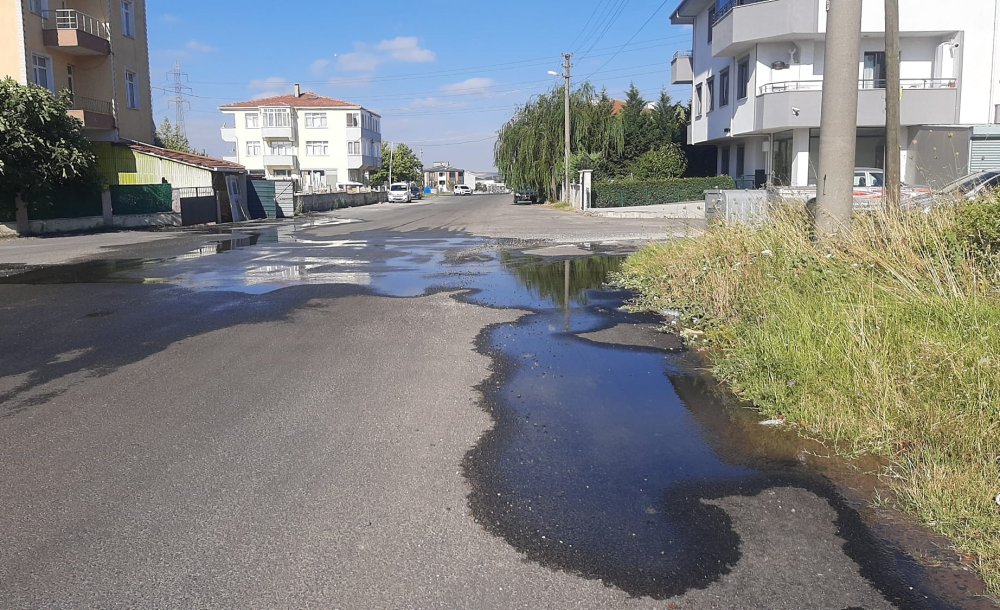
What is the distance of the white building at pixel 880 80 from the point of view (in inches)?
1115

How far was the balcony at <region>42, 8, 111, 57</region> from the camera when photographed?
30.6 meters

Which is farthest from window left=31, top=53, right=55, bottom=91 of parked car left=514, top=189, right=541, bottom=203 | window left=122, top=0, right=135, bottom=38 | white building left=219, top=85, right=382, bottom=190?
white building left=219, top=85, right=382, bottom=190

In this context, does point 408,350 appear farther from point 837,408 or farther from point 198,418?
point 837,408

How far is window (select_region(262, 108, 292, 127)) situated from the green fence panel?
5041 cm

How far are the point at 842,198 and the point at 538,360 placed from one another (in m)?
4.71

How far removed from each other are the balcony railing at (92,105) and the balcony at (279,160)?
49333mm

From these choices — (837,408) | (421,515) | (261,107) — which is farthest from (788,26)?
(261,107)

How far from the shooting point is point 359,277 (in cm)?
1457

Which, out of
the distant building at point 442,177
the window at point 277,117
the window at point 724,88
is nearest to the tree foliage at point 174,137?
the window at point 277,117

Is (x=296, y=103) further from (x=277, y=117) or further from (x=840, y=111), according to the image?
(x=840, y=111)

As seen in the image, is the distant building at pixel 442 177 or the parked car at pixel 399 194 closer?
the parked car at pixel 399 194

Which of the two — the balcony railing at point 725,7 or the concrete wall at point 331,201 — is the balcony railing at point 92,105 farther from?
the balcony railing at point 725,7

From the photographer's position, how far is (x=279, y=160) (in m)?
82.4

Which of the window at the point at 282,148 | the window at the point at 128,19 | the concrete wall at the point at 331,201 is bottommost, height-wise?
the concrete wall at the point at 331,201
